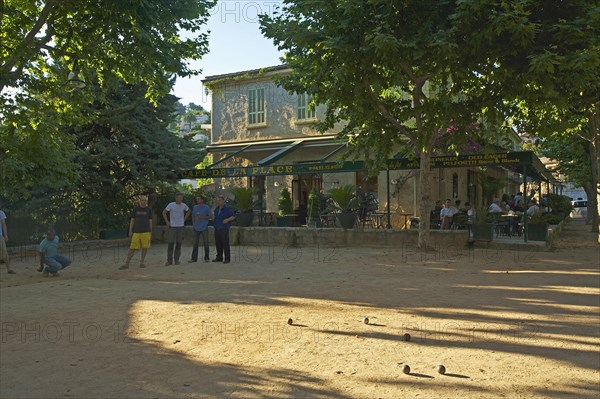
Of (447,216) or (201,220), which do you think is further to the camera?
(447,216)

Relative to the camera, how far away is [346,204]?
634 inches

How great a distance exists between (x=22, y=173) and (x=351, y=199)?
9094mm

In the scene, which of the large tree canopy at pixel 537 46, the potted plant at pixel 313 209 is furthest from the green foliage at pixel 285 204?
the large tree canopy at pixel 537 46

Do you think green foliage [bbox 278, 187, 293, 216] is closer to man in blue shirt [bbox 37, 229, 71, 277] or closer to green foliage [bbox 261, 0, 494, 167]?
green foliage [bbox 261, 0, 494, 167]

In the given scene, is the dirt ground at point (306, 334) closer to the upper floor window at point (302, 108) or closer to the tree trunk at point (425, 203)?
the tree trunk at point (425, 203)

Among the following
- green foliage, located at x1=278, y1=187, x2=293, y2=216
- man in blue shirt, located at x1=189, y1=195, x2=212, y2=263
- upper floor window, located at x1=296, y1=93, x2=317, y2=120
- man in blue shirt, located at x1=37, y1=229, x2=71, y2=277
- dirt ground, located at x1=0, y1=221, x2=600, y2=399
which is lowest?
dirt ground, located at x1=0, y1=221, x2=600, y2=399

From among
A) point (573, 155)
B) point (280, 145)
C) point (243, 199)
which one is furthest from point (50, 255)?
point (573, 155)

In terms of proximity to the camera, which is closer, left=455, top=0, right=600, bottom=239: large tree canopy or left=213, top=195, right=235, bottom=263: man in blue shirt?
left=455, top=0, right=600, bottom=239: large tree canopy

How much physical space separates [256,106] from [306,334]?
20.1 m

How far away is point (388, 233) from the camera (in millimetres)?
15297

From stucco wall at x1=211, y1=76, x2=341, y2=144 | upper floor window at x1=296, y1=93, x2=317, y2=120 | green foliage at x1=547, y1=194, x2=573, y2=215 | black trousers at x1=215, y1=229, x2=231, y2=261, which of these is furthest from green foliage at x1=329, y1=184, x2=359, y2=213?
green foliage at x1=547, y1=194, x2=573, y2=215

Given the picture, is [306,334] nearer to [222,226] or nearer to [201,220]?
[222,226]

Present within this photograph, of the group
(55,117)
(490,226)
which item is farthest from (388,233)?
(55,117)

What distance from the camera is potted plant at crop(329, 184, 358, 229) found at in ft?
52.4
